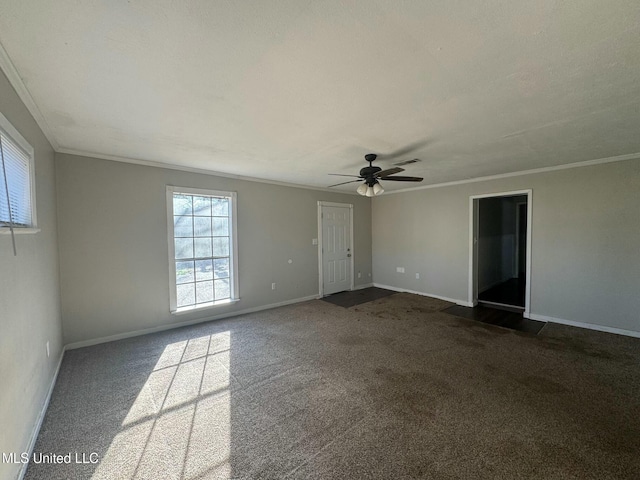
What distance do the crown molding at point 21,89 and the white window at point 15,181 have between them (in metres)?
0.31

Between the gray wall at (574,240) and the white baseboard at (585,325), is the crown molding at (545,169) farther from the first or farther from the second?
the white baseboard at (585,325)

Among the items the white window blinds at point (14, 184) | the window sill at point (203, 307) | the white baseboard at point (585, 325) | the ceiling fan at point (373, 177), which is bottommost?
the white baseboard at point (585, 325)

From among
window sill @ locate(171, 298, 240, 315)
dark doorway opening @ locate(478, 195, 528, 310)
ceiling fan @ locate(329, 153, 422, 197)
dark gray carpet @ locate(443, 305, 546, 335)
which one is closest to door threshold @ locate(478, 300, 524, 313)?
dark doorway opening @ locate(478, 195, 528, 310)

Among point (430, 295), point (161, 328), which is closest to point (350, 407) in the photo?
point (161, 328)

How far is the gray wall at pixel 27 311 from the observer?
58.4 inches

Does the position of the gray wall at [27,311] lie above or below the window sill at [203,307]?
above

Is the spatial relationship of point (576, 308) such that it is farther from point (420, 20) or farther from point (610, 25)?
point (420, 20)

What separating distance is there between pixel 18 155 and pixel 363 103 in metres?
2.68

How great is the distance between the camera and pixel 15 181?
187 cm

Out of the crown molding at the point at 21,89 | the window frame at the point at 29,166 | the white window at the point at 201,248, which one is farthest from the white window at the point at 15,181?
the white window at the point at 201,248

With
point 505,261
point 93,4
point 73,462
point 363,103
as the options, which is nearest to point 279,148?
point 363,103

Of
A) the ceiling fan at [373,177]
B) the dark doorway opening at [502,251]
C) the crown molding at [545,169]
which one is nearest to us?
the ceiling fan at [373,177]

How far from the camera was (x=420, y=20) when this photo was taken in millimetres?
1269

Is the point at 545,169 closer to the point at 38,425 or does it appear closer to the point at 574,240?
the point at 574,240
